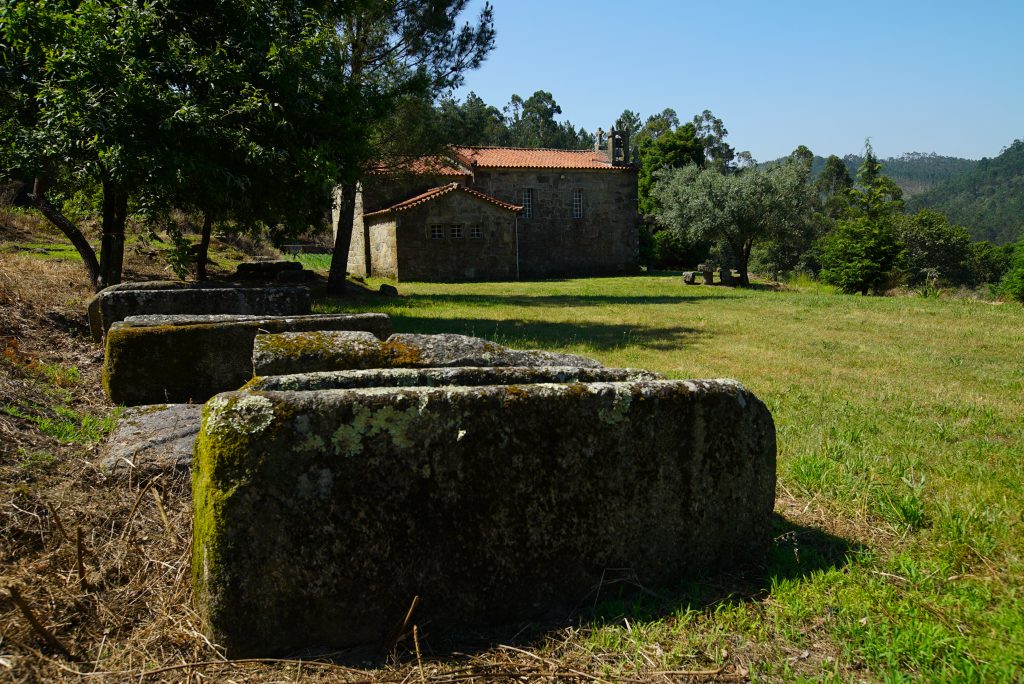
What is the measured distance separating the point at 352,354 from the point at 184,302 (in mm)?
3867

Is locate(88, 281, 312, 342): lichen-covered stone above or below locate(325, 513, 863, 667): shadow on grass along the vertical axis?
above

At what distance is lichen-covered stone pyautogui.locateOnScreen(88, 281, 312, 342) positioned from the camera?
635 cm

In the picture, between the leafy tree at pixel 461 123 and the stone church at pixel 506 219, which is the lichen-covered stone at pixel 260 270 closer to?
the leafy tree at pixel 461 123

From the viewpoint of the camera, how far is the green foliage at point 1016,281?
2123 cm

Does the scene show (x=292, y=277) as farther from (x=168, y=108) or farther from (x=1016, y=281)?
(x=1016, y=281)

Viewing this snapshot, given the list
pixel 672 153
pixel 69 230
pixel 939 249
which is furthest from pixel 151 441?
pixel 939 249

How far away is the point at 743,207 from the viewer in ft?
100

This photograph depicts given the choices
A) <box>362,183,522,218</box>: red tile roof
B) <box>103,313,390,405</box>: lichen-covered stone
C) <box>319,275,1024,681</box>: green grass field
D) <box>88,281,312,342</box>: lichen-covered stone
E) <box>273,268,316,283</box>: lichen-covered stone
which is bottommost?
<box>319,275,1024,681</box>: green grass field

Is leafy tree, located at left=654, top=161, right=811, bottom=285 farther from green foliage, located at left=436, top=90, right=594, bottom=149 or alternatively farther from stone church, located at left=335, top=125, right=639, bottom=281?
green foliage, located at left=436, top=90, right=594, bottom=149

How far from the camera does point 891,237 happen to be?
26.6 meters

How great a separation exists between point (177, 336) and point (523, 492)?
352 centimetres

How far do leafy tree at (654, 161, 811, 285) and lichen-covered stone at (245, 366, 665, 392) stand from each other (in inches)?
1141

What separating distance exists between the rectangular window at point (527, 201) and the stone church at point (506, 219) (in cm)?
5

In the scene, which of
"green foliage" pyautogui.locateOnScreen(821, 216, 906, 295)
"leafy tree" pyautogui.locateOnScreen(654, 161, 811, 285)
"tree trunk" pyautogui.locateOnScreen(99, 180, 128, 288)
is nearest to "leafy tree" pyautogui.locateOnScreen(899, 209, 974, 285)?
"leafy tree" pyautogui.locateOnScreen(654, 161, 811, 285)
